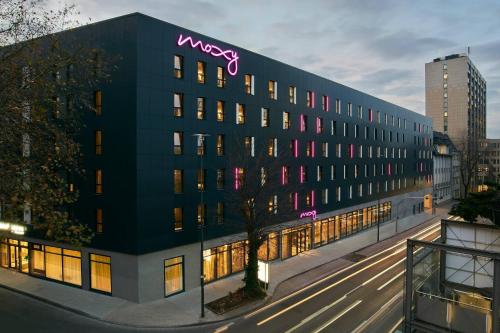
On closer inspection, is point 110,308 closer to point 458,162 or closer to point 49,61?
point 49,61

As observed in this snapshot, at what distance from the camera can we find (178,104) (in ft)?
90.6

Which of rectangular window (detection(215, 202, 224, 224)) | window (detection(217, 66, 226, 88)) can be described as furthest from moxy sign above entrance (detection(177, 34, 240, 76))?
rectangular window (detection(215, 202, 224, 224))

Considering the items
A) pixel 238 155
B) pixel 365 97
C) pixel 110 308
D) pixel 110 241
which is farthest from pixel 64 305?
pixel 365 97

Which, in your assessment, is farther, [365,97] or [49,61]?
[365,97]

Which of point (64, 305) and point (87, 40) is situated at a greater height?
point (87, 40)

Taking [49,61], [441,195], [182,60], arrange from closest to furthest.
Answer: [49,61] < [182,60] < [441,195]

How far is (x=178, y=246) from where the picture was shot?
27.3 meters

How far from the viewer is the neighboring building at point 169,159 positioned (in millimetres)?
25141

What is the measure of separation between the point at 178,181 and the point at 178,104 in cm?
535

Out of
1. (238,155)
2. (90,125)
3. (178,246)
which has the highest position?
(90,125)

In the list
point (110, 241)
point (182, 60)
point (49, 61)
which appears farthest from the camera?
point (182, 60)

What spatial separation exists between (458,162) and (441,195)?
64.3ft

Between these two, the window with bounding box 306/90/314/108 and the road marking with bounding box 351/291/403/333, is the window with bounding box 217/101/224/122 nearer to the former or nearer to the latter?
the window with bounding box 306/90/314/108

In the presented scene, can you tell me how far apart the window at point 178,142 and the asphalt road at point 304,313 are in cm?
1160
